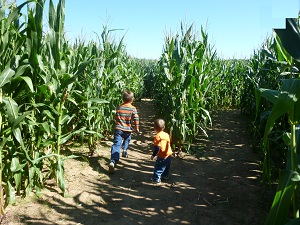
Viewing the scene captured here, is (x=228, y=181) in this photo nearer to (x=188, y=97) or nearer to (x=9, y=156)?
(x=188, y=97)

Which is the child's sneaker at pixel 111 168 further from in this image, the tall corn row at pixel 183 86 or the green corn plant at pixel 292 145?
the green corn plant at pixel 292 145

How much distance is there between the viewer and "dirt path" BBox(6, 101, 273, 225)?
3.31 metres

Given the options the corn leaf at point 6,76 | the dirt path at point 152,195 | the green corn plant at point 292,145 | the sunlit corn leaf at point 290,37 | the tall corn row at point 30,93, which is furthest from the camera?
the dirt path at point 152,195

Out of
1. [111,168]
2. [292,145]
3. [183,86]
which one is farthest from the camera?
[183,86]

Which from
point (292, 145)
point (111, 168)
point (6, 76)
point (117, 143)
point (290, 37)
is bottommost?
point (111, 168)

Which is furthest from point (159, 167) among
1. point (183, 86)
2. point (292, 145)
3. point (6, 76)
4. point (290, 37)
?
point (290, 37)

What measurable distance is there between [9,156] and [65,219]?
0.97 m

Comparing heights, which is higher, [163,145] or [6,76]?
[6,76]

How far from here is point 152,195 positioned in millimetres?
3979

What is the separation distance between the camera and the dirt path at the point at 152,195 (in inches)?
130

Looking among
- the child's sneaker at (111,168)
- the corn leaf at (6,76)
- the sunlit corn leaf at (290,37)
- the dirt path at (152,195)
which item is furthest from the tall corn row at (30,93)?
the sunlit corn leaf at (290,37)

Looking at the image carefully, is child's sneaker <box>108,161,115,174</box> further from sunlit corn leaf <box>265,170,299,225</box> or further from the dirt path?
sunlit corn leaf <box>265,170,299,225</box>

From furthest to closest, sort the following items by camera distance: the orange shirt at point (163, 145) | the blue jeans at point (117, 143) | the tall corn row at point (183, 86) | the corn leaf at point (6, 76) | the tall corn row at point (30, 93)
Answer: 1. the tall corn row at point (183, 86)
2. the blue jeans at point (117, 143)
3. the orange shirt at point (163, 145)
4. the tall corn row at point (30, 93)
5. the corn leaf at point (6, 76)

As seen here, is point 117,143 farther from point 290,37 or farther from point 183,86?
point 290,37
